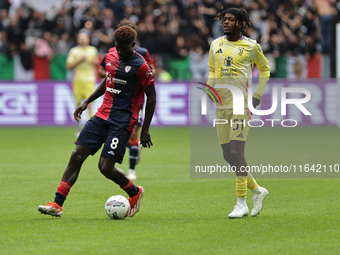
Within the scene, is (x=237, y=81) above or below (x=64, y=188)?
above

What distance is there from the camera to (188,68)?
2103 cm

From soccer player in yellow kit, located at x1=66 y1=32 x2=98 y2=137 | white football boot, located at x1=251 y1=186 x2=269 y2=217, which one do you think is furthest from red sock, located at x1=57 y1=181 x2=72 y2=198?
soccer player in yellow kit, located at x1=66 y1=32 x2=98 y2=137

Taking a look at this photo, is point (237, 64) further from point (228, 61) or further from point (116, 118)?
point (116, 118)

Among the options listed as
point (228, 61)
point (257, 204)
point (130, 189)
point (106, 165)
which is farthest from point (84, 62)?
point (257, 204)

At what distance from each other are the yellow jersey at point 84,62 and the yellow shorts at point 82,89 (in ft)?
0.34

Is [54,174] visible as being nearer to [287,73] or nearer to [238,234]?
[238,234]

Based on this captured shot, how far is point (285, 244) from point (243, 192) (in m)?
1.46

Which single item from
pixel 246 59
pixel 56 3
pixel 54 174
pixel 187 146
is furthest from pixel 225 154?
pixel 56 3

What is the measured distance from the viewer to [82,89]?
17219 millimetres

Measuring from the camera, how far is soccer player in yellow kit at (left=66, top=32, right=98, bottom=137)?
16.8m

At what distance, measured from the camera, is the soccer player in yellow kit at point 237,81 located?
689 centimetres

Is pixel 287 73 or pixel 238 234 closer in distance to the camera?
pixel 238 234

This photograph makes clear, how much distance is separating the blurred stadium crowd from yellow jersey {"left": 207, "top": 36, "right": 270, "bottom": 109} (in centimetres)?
1377

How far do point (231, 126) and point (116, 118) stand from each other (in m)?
1.22
